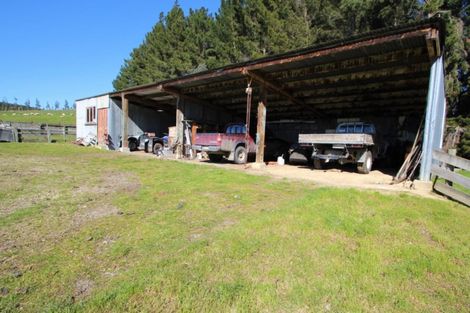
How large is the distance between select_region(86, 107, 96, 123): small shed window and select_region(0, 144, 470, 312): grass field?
16351 mm

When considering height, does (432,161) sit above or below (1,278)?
above

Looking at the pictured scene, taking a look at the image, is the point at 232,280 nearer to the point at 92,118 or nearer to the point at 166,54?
the point at 92,118

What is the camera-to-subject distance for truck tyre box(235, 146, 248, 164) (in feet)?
40.7

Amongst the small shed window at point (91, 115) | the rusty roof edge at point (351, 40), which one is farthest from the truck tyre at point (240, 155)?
the small shed window at point (91, 115)

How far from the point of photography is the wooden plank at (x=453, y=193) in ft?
18.5

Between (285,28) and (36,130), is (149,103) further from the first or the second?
(285,28)

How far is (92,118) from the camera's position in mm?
20688

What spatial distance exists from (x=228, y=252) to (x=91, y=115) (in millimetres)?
21105

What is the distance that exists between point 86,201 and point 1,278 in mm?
2543

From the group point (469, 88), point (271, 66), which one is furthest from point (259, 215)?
point (469, 88)

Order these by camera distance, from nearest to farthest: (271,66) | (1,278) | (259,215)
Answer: (1,278) → (259,215) → (271,66)

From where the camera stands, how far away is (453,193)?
234 inches

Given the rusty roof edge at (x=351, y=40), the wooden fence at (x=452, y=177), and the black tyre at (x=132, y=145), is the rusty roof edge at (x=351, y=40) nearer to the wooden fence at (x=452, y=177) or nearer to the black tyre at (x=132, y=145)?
the wooden fence at (x=452, y=177)

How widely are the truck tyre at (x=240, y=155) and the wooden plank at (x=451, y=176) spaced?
729cm
